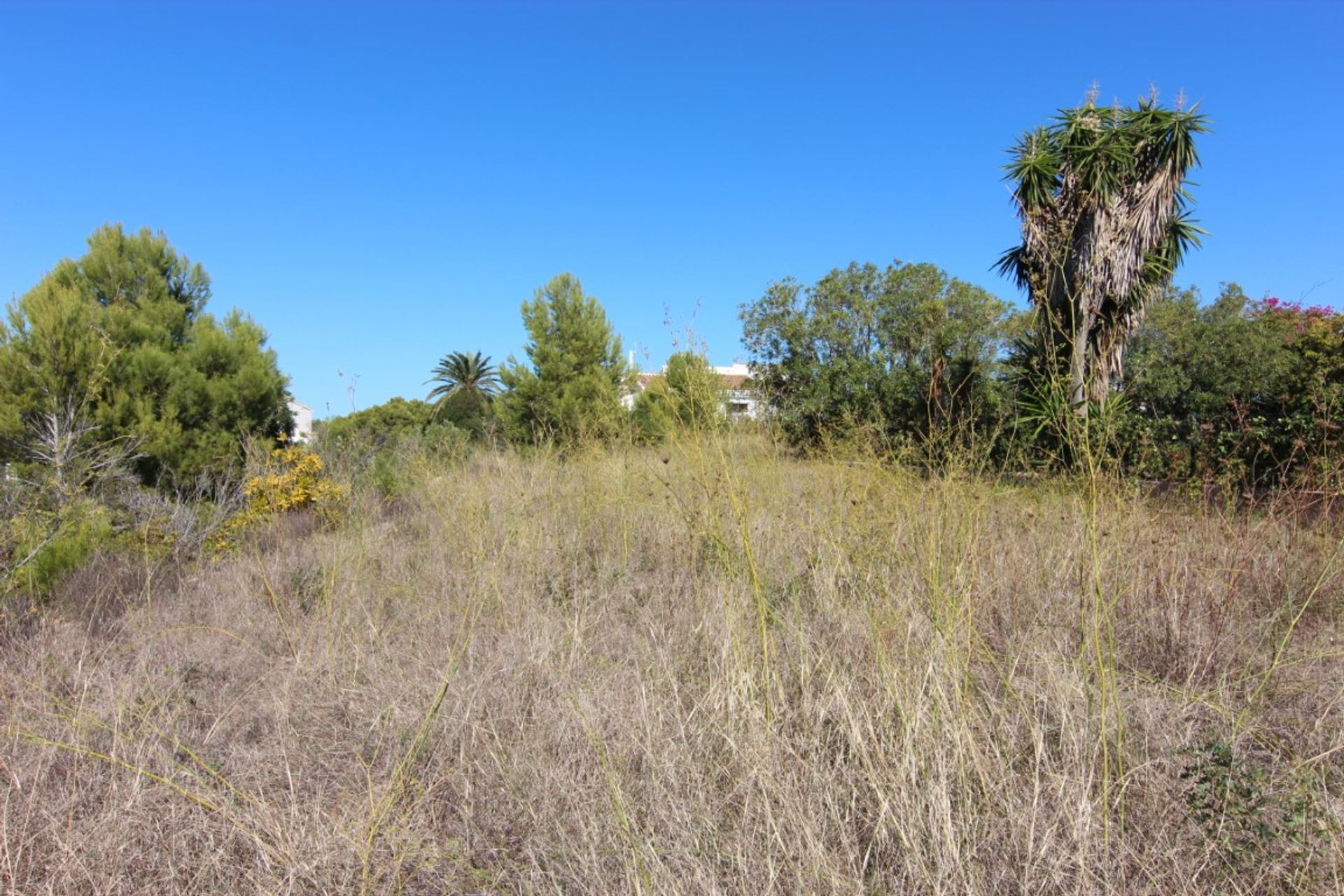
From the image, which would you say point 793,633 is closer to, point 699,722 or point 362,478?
point 699,722

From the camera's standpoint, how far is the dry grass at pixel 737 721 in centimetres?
162

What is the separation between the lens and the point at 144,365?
918 centimetres

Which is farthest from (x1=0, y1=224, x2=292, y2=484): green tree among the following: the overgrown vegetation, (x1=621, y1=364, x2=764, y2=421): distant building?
(x1=621, y1=364, x2=764, y2=421): distant building

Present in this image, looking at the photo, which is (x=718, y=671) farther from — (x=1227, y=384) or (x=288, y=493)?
(x=1227, y=384)

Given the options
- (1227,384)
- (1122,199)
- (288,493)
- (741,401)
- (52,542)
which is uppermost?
(1122,199)

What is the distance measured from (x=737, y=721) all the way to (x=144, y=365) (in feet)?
34.1

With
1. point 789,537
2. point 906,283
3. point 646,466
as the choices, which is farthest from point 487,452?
point 906,283

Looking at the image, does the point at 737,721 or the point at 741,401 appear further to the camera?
the point at 741,401

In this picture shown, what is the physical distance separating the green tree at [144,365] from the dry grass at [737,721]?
6309mm

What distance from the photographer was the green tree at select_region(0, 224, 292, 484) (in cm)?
852

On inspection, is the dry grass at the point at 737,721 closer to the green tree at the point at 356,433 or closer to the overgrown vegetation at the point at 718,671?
the overgrown vegetation at the point at 718,671

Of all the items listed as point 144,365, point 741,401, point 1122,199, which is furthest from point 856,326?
point 144,365

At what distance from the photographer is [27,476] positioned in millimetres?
8344

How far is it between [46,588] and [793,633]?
4.89 metres
